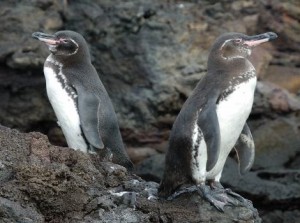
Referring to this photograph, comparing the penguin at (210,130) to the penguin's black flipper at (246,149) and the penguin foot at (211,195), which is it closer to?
Answer: the penguin foot at (211,195)

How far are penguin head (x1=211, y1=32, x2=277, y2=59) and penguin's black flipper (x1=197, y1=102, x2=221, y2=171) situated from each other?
0.67 metres

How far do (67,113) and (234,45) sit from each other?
5.07ft

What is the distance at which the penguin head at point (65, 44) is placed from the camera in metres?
→ 8.57

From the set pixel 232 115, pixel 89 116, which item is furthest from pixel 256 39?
pixel 89 116

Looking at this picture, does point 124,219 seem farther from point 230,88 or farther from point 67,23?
point 67,23

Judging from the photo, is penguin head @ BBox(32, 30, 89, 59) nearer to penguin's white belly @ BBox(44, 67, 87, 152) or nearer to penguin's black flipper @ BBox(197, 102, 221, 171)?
penguin's white belly @ BBox(44, 67, 87, 152)

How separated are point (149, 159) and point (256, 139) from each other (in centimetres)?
128

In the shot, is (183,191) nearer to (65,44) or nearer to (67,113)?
(67,113)

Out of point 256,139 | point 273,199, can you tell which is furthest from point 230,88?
point 256,139

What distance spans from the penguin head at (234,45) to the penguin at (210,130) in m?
0.01

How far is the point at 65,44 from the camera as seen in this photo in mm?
8578

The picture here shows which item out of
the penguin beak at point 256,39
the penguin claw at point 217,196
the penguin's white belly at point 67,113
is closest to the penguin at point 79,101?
the penguin's white belly at point 67,113

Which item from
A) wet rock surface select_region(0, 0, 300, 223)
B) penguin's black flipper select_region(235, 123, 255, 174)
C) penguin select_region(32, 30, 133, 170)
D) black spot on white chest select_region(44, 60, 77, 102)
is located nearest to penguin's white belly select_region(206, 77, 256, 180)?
penguin's black flipper select_region(235, 123, 255, 174)

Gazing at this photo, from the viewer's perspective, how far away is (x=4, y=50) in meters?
11.2
